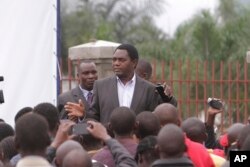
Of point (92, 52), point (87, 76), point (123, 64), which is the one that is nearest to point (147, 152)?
point (123, 64)

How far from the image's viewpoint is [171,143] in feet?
19.1

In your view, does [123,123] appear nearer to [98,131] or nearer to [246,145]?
[98,131]

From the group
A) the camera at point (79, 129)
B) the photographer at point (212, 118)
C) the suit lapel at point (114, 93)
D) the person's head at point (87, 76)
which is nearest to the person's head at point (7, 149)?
the camera at point (79, 129)

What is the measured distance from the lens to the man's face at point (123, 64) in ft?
27.9

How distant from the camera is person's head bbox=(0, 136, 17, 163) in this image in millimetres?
6648

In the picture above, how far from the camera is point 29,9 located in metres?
10.3

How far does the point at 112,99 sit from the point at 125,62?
37 centimetres

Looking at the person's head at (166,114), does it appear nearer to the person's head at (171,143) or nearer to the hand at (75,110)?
the hand at (75,110)

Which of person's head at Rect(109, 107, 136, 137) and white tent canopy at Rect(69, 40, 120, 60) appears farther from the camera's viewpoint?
white tent canopy at Rect(69, 40, 120, 60)

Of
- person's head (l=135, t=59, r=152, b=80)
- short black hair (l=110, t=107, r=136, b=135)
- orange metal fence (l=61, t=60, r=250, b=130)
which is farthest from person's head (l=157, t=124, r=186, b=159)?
orange metal fence (l=61, t=60, r=250, b=130)

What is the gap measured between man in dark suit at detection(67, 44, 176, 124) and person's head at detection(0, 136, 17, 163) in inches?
66.8

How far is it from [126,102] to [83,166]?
2.73 m

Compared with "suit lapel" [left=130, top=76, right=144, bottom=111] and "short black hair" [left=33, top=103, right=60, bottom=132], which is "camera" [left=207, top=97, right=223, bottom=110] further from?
"short black hair" [left=33, top=103, right=60, bottom=132]

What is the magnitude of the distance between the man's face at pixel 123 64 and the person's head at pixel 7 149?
6.47ft
